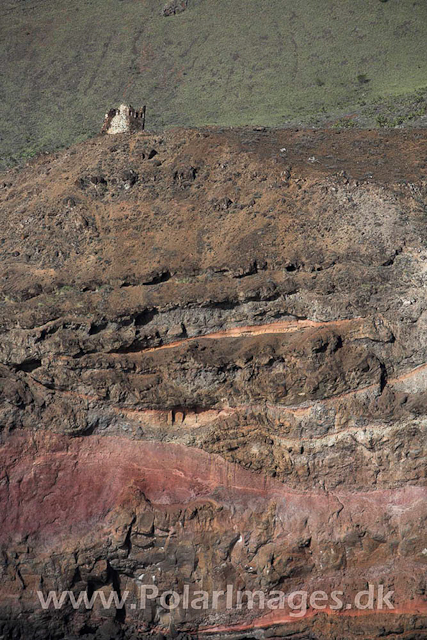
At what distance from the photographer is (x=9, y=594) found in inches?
557

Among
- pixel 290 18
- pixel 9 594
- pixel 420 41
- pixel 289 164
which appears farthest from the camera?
pixel 290 18

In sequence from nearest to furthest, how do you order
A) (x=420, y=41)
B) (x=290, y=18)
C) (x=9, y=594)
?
(x=9, y=594), (x=420, y=41), (x=290, y=18)

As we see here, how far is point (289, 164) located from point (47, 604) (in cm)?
1107

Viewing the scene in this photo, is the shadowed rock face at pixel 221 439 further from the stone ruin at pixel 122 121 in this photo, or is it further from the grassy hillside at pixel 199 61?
the grassy hillside at pixel 199 61

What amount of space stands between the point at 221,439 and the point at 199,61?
47012 millimetres

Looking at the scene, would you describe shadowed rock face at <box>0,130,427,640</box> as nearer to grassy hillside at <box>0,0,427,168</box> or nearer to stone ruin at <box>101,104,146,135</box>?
stone ruin at <box>101,104,146,135</box>

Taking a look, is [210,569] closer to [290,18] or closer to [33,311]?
[33,311]

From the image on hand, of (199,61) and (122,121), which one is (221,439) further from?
(199,61)

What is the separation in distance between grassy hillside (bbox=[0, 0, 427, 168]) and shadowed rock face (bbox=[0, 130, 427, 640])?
25834 mm

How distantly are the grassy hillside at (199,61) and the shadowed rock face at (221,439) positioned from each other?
25834 millimetres

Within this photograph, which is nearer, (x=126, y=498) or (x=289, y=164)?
(x=126, y=498)

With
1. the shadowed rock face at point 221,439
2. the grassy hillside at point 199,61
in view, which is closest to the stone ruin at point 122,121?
the shadowed rock face at point 221,439

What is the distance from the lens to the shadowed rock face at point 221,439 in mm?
14227

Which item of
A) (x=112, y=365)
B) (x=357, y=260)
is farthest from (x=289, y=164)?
(x=112, y=365)
